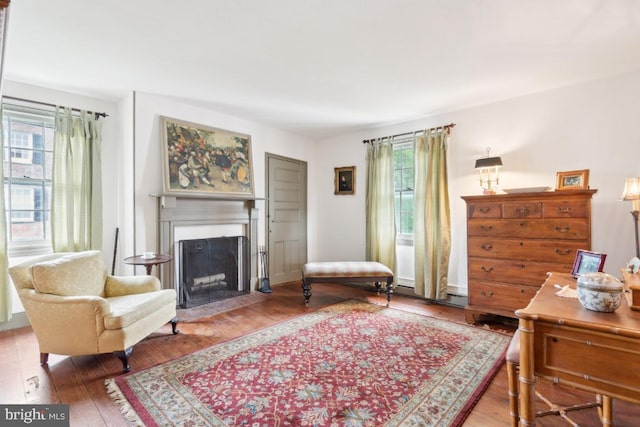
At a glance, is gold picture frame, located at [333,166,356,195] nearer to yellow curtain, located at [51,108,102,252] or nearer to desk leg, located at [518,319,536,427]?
yellow curtain, located at [51,108,102,252]

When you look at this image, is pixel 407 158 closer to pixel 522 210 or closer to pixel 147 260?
pixel 522 210

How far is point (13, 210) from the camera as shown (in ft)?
10.4

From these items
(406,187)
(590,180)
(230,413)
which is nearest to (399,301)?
(406,187)

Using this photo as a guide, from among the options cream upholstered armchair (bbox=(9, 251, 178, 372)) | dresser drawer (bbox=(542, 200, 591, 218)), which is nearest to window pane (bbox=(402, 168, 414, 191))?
dresser drawer (bbox=(542, 200, 591, 218))

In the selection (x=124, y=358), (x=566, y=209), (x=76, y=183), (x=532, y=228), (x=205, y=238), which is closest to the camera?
(x=124, y=358)

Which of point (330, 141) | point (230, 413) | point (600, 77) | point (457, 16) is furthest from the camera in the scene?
point (330, 141)

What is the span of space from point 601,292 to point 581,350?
0.25 metres

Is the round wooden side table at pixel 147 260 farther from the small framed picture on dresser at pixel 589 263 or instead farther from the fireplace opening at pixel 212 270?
the small framed picture on dresser at pixel 589 263

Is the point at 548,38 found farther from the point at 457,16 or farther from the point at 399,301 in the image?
the point at 399,301

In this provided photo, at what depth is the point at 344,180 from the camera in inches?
206

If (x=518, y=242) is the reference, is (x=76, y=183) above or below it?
above

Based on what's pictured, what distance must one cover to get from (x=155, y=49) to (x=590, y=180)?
444 centimetres

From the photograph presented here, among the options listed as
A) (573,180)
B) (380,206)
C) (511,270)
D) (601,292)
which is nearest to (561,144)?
(573,180)

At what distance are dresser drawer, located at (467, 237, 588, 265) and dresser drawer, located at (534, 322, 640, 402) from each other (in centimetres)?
209
